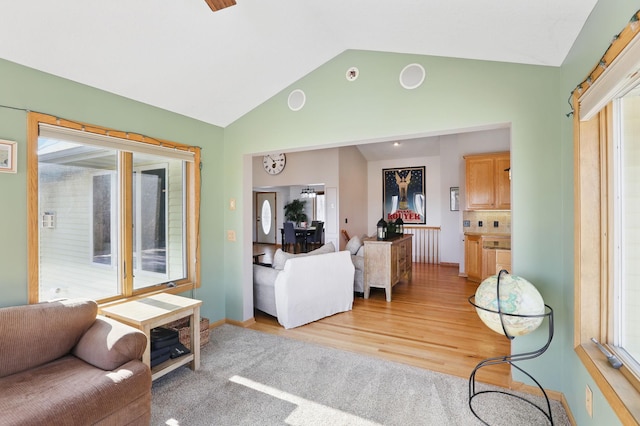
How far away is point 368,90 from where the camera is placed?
9.57 feet

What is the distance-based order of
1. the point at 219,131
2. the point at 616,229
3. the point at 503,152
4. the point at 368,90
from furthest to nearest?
1. the point at 503,152
2. the point at 219,131
3. the point at 368,90
4. the point at 616,229

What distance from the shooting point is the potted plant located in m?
10.4

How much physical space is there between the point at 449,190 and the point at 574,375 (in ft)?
18.2

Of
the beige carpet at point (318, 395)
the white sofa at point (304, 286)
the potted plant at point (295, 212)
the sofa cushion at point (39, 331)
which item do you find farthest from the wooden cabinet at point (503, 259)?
the potted plant at point (295, 212)

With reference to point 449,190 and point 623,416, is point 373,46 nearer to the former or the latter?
point 623,416

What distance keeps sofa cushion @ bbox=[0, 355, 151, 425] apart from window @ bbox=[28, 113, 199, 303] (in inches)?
27.7

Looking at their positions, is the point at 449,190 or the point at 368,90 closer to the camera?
the point at 368,90

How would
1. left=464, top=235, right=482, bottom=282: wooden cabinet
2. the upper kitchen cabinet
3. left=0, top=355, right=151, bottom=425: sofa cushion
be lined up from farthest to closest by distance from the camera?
left=464, top=235, right=482, bottom=282: wooden cabinet, the upper kitchen cabinet, left=0, top=355, right=151, bottom=425: sofa cushion

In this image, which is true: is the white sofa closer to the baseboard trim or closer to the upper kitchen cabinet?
the baseboard trim

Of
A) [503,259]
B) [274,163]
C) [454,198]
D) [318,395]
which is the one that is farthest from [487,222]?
[274,163]

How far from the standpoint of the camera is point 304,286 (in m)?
3.64

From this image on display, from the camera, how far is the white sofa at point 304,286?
11.6 ft

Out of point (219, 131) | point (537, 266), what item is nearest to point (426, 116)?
point (537, 266)

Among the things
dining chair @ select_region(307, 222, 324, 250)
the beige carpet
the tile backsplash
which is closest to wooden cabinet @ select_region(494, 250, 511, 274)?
the tile backsplash
